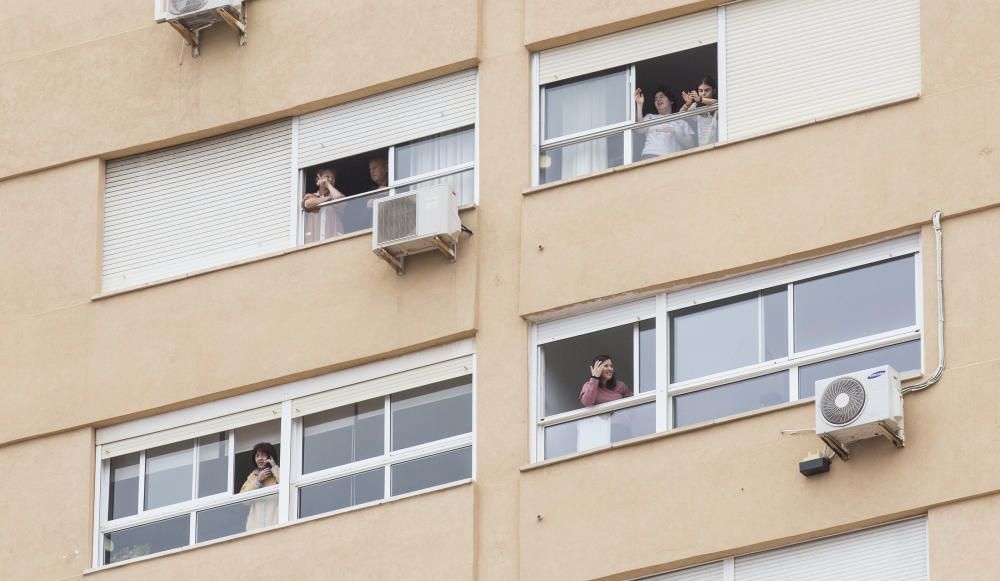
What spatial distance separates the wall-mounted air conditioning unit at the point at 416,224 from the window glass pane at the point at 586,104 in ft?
3.86

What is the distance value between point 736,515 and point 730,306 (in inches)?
79.2

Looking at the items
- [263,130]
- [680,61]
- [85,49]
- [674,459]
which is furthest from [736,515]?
[85,49]

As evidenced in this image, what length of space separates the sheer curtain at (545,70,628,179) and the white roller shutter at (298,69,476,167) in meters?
0.79

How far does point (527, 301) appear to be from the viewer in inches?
979

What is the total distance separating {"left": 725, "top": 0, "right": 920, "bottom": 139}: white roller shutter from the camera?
80.0 ft

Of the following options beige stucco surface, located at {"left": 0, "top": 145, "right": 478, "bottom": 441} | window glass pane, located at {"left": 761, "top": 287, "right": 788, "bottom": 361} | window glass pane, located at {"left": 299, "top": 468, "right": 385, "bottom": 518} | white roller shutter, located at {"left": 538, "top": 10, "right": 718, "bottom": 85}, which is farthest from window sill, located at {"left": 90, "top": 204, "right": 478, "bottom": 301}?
window glass pane, located at {"left": 761, "top": 287, "right": 788, "bottom": 361}

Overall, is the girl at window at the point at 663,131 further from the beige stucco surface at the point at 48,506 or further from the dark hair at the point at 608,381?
the beige stucco surface at the point at 48,506

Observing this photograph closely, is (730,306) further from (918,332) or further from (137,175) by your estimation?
(137,175)

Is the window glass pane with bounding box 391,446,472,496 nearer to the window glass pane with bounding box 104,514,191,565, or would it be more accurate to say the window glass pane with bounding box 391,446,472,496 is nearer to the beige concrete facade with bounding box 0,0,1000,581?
the beige concrete facade with bounding box 0,0,1000,581

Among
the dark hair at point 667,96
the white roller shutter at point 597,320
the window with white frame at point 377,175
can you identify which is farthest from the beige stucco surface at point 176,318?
the dark hair at point 667,96

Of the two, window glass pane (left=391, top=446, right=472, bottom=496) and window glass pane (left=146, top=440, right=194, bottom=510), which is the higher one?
window glass pane (left=146, top=440, right=194, bottom=510)

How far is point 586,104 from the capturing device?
25.8 metres

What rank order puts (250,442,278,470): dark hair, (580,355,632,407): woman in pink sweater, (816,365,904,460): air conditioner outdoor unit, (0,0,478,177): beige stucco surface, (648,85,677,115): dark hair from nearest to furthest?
A: (816,365,904,460): air conditioner outdoor unit, (580,355,632,407): woman in pink sweater, (648,85,677,115): dark hair, (250,442,278,470): dark hair, (0,0,478,177): beige stucco surface

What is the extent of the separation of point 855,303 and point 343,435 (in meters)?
4.91
